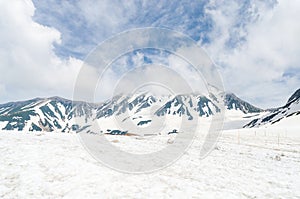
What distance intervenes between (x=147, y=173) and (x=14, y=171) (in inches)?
287

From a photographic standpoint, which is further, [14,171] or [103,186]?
[14,171]

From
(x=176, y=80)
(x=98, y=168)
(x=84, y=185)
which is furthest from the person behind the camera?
(x=176, y=80)

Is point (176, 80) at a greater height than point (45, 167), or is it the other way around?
point (176, 80)

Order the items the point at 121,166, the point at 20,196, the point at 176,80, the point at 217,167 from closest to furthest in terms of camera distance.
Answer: the point at 20,196
the point at 121,166
the point at 217,167
the point at 176,80

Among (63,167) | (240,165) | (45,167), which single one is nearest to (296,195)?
(240,165)

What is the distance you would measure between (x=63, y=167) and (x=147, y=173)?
5.02m

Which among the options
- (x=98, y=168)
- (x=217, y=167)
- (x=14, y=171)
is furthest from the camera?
(x=217, y=167)

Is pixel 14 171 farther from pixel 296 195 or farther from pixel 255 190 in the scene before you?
pixel 296 195

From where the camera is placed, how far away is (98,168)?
1259 cm

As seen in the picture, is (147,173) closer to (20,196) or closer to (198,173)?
(198,173)

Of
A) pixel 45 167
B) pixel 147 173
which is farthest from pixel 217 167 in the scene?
pixel 45 167

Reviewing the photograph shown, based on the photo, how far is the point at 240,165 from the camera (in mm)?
16250

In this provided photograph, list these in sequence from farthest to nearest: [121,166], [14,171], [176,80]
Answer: [176,80]
[121,166]
[14,171]

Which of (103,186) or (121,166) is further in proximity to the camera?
(121,166)
